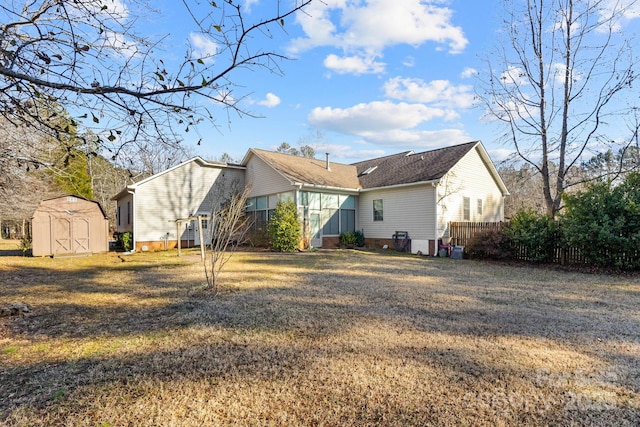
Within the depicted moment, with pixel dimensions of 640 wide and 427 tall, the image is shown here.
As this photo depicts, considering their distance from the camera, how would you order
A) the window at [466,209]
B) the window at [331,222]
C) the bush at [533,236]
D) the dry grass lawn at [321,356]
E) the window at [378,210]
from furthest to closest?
1. the window at [378,210]
2. the window at [331,222]
3. the window at [466,209]
4. the bush at [533,236]
5. the dry grass lawn at [321,356]

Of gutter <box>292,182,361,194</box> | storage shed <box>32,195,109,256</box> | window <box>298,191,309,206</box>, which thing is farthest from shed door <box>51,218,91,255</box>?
window <box>298,191,309,206</box>

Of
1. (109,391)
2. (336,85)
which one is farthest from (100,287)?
(336,85)

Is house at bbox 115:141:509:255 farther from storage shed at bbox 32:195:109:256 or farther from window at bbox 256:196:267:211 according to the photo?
storage shed at bbox 32:195:109:256

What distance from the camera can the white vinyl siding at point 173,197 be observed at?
1681 cm

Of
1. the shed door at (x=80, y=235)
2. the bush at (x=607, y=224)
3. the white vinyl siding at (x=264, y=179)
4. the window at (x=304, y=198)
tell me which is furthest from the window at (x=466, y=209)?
the shed door at (x=80, y=235)

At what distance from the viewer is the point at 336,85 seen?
1341cm

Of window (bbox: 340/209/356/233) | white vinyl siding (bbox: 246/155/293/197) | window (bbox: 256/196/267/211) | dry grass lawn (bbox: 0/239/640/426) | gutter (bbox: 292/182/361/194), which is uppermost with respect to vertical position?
white vinyl siding (bbox: 246/155/293/197)

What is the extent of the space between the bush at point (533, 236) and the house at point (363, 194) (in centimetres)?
344

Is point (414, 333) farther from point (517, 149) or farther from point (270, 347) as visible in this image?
point (517, 149)

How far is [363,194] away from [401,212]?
109 inches

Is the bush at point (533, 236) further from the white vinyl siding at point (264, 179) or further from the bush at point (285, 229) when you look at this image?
the white vinyl siding at point (264, 179)

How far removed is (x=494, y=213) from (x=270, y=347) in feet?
61.7

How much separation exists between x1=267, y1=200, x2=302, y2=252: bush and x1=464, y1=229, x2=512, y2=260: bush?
24.6ft

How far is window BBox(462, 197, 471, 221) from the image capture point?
55.3ft
